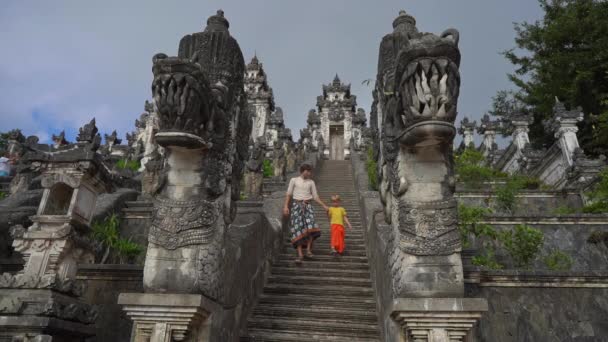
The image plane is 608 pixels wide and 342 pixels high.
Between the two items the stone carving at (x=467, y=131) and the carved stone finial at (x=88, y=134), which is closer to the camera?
the carved stone finial at (x=88, y=134)

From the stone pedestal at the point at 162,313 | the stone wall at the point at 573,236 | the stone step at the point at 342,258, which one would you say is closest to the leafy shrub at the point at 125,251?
the stone step at the point at 342,258

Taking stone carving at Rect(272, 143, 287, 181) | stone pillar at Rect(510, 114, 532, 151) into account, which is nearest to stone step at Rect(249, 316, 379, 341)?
stone carving at Rect(272, 143, 287, 181)

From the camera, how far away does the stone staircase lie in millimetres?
4754

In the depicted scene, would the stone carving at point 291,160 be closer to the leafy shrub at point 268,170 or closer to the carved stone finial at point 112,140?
the leafy shrub at point 268,170

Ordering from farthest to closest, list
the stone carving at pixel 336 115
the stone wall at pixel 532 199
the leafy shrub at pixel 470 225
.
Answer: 1. the stone carving at pixel 336 115
2. the stone wall at pixel 532 199
3. the leafy shrub at pixel 470 225

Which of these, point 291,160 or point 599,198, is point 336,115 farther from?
point 599,198

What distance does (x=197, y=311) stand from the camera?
3340 millimetres

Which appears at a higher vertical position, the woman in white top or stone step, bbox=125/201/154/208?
stone step, bbox=125/201/154/208

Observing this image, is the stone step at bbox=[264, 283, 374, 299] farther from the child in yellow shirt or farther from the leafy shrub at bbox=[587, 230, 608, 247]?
the leafy shrub at bbox=[587, 230, 608, 247]

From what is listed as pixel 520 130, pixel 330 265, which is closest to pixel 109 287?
pixel 330 265

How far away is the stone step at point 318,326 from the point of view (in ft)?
15.5

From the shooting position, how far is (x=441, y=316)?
3.16 metres

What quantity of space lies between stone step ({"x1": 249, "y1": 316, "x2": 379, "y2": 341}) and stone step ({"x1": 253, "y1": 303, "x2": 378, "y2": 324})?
10cm

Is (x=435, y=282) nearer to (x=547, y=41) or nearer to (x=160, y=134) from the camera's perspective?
(x=160, y=134)
